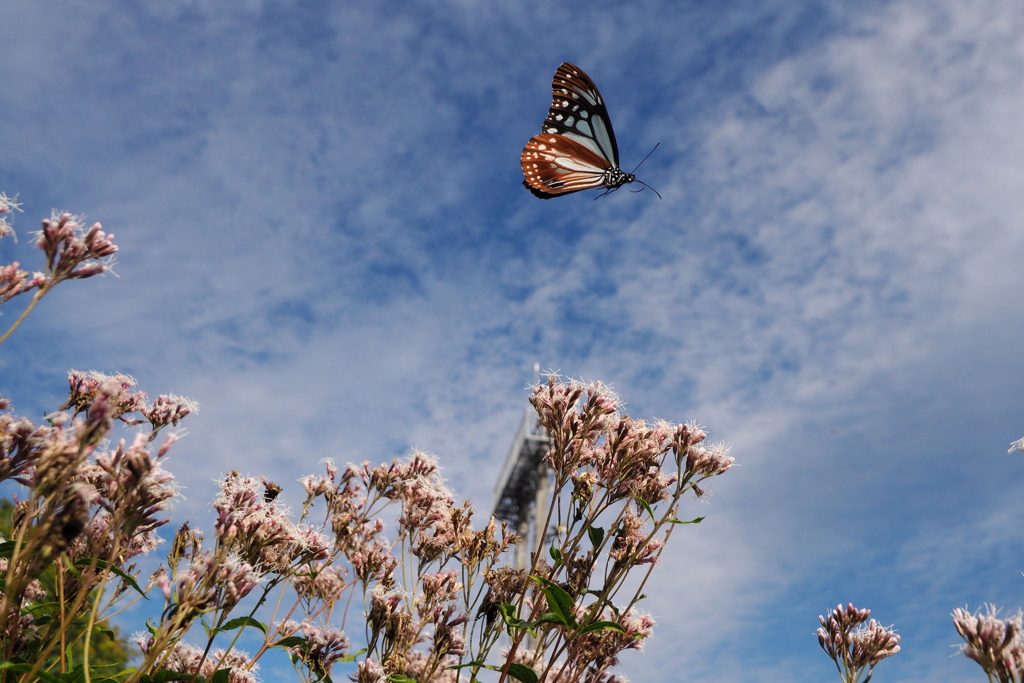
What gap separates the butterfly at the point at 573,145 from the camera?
6.87 metres

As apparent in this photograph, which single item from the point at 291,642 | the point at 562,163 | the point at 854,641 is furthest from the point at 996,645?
the point at 562,163

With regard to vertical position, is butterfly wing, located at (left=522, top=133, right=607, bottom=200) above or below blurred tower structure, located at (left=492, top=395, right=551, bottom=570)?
below

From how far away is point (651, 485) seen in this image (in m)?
3.75

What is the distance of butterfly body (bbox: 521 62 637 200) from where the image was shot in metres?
6.87

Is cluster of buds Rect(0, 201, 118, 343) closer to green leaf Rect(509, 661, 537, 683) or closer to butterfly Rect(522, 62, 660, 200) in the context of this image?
green leaf Rect(509, 661, 537, 683)

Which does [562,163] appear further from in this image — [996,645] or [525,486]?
[525,486]

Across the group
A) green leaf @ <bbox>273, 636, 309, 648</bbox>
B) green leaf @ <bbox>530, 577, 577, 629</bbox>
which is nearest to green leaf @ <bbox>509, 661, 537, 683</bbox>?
green leaf @ <bbox>530, 577, 577, 629</bbox>

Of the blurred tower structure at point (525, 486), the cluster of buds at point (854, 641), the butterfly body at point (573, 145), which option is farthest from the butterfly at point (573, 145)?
the blurred tower structure at point (525, 486)

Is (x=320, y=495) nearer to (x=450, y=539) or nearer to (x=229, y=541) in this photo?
(x=450, y=539)

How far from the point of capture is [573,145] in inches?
289

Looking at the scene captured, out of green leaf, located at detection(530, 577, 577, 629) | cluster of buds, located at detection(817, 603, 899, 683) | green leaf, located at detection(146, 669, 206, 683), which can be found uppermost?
cluster of buds, located at detection(817, 603, 899, 683)

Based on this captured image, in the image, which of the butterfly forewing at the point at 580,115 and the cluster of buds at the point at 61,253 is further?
the butterfly forewing at the point at 580,115

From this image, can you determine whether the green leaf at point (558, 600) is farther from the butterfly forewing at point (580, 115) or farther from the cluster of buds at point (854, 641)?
the butterfly forewing at point (580, 115)

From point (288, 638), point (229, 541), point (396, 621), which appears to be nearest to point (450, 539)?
point (396, 621)
